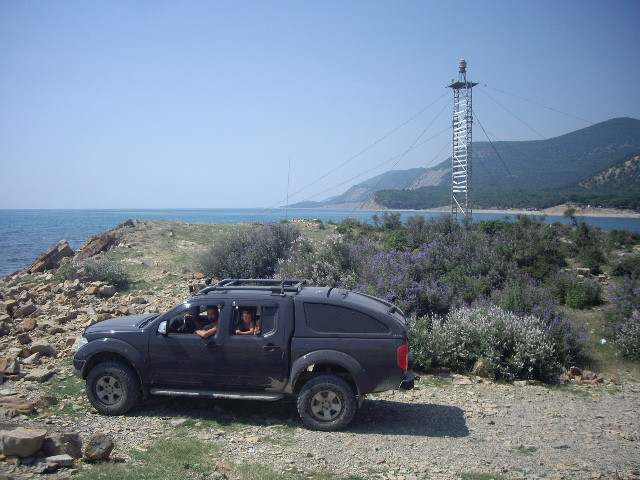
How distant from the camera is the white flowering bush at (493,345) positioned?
31.2ft

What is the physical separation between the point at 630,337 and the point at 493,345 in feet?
11.0

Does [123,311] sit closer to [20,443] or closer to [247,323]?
[247,323]

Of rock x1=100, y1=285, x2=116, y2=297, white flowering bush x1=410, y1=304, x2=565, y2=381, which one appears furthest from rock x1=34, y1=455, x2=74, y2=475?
rock x1=100, y1=285, x2=116, y2=297

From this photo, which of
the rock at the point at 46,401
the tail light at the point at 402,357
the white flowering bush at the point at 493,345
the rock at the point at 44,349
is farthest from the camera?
the rock at the point at 44,349

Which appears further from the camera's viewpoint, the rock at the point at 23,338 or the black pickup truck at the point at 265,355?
the rock at the point at 23,338

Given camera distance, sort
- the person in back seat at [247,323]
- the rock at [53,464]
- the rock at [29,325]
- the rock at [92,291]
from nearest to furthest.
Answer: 1. the rock at [53,464]
2. the person in back seat at [247,323]
3. the rock at [29,325]
4. the rock at [92,291]

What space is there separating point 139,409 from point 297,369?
2615 mm

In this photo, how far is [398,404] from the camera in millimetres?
8094

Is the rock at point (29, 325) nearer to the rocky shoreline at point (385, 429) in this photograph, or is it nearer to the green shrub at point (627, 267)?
the rocky shoreline at point (385, 429)

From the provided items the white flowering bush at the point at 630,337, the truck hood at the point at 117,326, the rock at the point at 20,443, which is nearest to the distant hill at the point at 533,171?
the white flowering bush at the point at 630,337

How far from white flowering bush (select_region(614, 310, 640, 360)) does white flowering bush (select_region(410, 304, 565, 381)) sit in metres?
1.77

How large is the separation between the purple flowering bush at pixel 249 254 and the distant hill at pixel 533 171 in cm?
4459

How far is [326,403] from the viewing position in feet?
22.2

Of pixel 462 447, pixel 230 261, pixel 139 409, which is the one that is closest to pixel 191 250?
pixel 230 261
